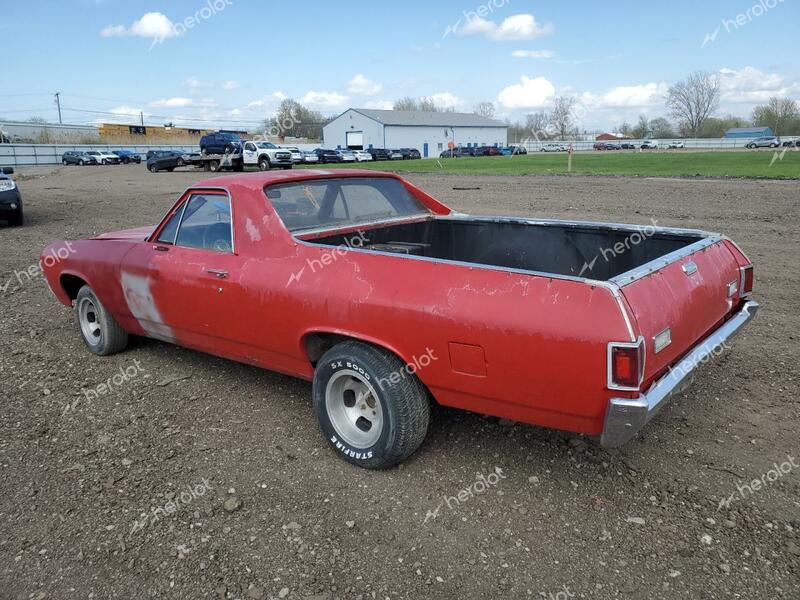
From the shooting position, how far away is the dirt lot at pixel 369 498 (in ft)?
8.29

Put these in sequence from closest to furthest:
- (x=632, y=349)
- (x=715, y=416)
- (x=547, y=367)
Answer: (x=632, y=349) < (x=547, y=367) < (x=715, y=416)

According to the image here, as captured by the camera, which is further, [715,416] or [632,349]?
[715,416]

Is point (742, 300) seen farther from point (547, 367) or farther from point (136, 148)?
point (136, 148)

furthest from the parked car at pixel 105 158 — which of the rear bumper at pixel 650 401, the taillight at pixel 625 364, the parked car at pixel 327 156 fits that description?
the taillight at pixel 625 364

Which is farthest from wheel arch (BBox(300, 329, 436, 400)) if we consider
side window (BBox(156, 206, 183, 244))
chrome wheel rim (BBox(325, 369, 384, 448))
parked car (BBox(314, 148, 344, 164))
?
parked car (BBox(314, 148, 344, 164))

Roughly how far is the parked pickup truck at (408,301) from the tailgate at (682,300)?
0.01 meters

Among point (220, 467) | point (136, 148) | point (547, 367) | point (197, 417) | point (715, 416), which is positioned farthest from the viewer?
point (136, 148)

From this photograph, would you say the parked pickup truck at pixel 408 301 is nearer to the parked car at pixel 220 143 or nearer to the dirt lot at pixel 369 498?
the dirt lot at pixel 369 498

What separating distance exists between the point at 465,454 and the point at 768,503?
149 cm

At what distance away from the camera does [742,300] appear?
12.5 ft

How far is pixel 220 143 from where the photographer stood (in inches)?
1480

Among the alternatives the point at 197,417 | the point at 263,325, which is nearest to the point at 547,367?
the point at 263,325

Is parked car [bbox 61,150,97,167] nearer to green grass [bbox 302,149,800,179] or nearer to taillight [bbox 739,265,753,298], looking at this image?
green grass [bbox 302,149,800,179]

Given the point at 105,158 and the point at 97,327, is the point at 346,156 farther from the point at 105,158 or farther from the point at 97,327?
the point at 97,327
